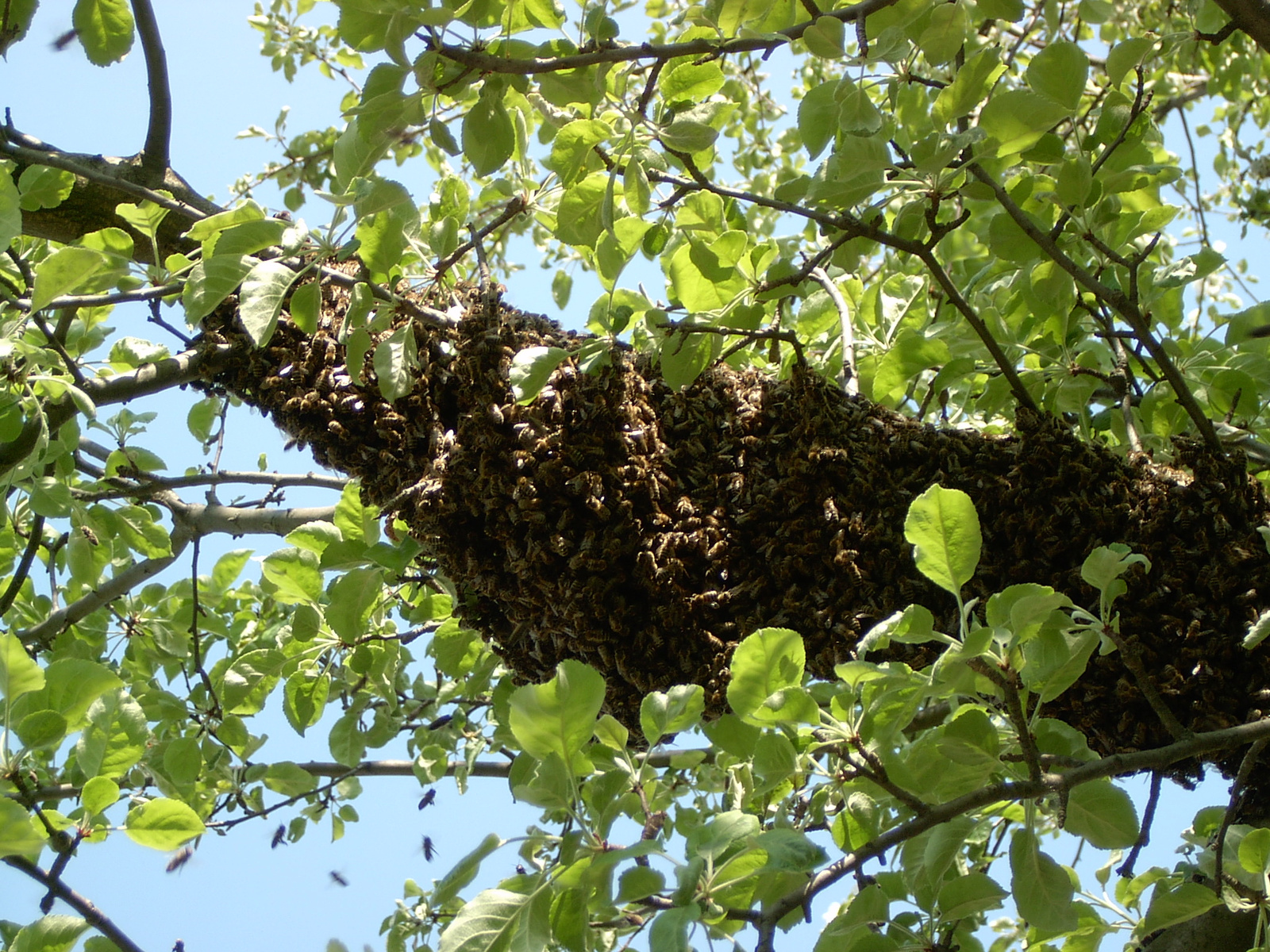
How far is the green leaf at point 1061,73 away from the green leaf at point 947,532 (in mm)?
663

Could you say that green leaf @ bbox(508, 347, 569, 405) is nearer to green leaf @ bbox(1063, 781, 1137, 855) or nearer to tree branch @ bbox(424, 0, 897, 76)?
tree branch @ bbox(424, 0, 897, 76)

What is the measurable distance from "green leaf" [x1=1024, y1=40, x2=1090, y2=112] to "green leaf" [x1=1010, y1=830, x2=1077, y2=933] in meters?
1.03

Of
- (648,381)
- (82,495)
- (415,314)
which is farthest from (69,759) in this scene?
(648,381)

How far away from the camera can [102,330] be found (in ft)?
6.93

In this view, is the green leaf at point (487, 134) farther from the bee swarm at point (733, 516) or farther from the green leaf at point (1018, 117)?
the green leaf at point (1018, 117)

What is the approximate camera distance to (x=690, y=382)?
151cm

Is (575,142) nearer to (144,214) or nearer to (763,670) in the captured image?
(763,670)

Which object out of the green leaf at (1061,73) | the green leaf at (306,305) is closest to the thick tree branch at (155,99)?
the green leaf at (306,305)

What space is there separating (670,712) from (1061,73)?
3.56ft

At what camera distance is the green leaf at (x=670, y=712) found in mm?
1142

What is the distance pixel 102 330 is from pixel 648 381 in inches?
54.2

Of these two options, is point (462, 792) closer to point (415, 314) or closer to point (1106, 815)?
point (415, 314)

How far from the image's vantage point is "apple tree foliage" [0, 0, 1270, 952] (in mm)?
1045

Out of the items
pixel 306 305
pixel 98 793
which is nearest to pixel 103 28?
pixel 306 305
